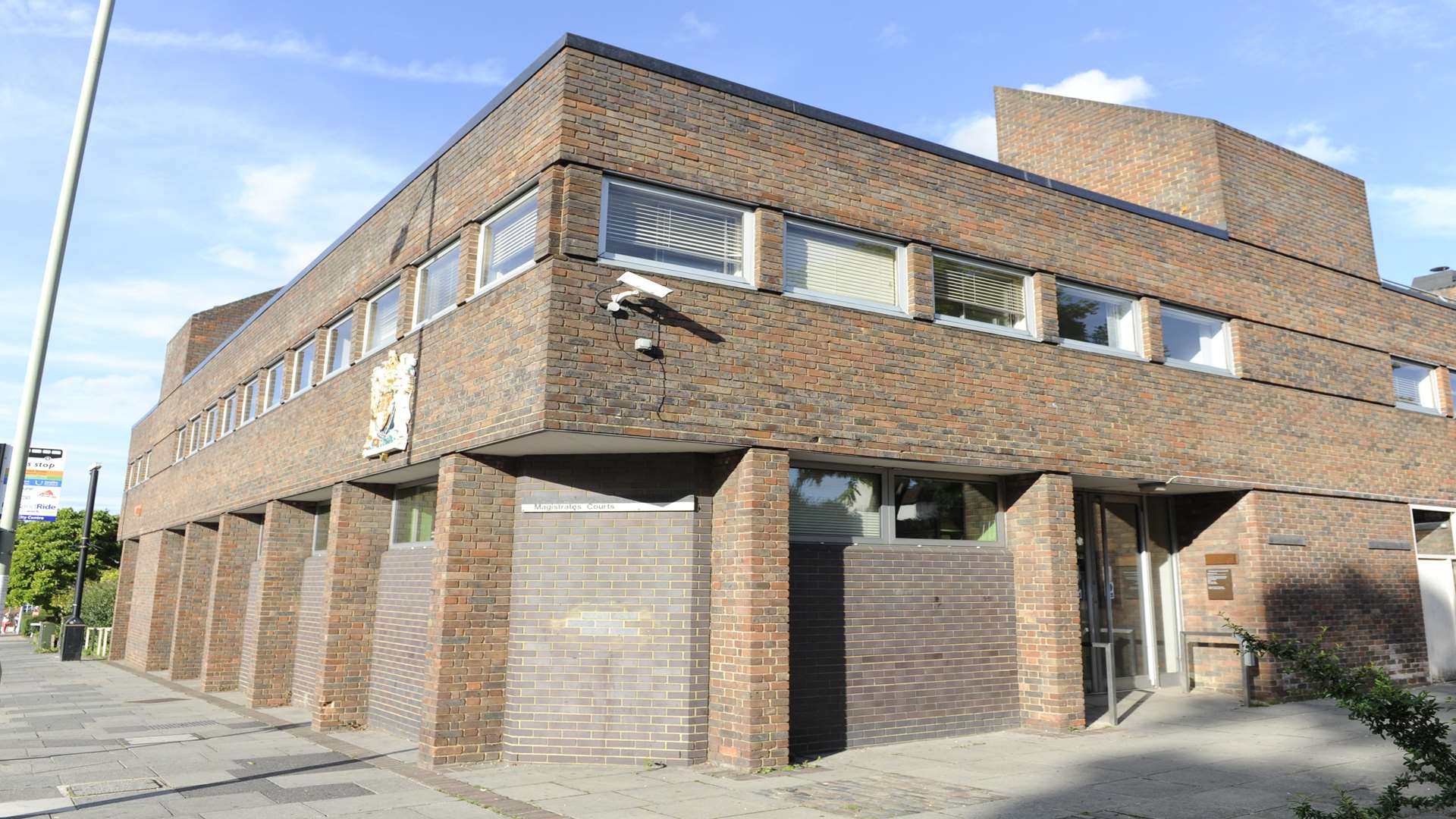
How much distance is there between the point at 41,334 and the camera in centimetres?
715

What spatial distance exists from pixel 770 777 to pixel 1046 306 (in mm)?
6388

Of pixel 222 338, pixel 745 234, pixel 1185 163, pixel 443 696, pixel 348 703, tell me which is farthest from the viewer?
pixel 222 338

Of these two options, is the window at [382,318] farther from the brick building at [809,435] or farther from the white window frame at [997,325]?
the white window frame at [997,325]

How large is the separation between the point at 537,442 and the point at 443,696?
2427mm

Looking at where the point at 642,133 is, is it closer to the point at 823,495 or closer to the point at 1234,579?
the point at 823,495

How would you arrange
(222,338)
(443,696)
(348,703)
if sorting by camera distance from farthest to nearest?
(222,338) < (348,703) < (443,696)

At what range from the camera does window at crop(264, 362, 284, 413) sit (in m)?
17.4

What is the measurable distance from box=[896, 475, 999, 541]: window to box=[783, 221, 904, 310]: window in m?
2.01

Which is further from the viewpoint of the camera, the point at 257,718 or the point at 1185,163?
the point at 1185,163

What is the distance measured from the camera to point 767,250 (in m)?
9.80

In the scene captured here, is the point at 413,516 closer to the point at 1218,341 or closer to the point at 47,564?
the point at 1218,341

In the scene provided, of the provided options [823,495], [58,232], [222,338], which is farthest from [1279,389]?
[222,338]

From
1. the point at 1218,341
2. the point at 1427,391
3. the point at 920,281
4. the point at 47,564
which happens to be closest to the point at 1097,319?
the point at 1218,341

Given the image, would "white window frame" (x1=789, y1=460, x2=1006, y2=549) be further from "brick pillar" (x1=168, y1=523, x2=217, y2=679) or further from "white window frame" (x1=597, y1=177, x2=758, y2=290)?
"brick pillar" (x1=168, y1=523, x2=217, y2=679)
